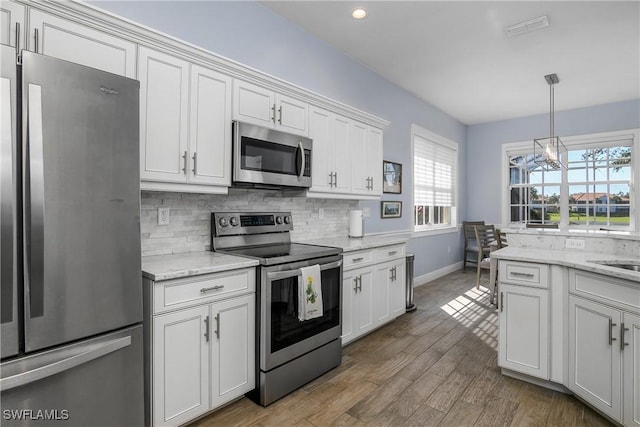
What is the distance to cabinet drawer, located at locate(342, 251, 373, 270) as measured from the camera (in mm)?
2894

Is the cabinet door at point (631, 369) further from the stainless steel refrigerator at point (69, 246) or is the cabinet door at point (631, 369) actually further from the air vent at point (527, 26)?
the air vent at point (527, 26)

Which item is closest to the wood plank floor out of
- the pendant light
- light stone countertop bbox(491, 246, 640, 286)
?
light stone countertop bbox(491, 246, 640, 286)

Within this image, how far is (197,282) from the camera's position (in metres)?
1.87

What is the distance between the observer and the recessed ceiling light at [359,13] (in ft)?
10.0

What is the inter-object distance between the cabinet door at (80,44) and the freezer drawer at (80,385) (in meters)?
1.34

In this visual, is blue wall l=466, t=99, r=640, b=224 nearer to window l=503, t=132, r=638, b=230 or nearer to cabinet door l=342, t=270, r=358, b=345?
window l=503, t=132, r=638, b=230

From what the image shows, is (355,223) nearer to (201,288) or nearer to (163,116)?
(201,288)

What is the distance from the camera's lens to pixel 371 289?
3217 millimetres

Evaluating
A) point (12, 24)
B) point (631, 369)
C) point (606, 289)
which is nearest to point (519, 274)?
point (606, 289)

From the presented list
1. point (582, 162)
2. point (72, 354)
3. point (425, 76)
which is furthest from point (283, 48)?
point (582, 162)

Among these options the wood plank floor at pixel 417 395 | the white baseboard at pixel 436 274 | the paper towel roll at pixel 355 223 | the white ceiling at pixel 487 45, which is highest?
the white ceiling at pixel 487 45

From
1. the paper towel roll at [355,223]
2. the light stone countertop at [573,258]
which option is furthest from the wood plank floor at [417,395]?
the paper towel roll at [355,223]

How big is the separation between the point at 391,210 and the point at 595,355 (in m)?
2.91

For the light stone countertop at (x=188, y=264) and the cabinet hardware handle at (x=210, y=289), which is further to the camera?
the cabinet hardware handle at (x=210, y=289)
